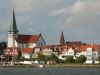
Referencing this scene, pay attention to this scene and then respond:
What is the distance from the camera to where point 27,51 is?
19600 cm

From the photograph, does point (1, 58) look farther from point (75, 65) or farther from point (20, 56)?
point (75, 65)

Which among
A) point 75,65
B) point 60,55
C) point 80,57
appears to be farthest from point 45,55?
point 75,65

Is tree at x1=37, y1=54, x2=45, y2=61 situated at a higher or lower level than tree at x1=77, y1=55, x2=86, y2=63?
higher

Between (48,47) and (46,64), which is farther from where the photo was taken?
(48,47)

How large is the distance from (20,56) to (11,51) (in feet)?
27.5

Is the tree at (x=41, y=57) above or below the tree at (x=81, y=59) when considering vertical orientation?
above

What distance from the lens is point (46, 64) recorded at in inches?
6324

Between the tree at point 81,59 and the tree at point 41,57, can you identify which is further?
the tree at point 41,57

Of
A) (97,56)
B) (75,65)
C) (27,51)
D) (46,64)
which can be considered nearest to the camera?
(75,65)

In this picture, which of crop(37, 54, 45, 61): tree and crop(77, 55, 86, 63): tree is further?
crop(37, 54, 45, 61): tree

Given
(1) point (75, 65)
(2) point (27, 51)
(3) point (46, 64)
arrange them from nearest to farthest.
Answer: (1) point (75, 65) < (3) point (46, 64) < (2) point (27, 51)

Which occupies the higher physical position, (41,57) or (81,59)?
(41,57)

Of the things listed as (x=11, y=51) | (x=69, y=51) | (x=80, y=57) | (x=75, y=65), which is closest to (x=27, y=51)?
(x=11, y=51)

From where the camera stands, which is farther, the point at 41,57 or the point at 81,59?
the point at 41,57
